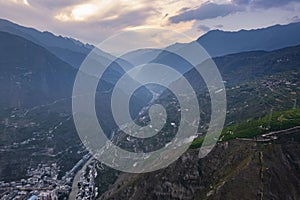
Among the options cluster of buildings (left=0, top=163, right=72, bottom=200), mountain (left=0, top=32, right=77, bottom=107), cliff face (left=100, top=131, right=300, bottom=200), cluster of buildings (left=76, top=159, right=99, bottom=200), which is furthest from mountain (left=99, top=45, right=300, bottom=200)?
mountain (left=0, top=32, right=77, bottom=107)

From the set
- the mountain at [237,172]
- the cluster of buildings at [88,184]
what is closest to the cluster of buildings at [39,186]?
the cluster of buildings at [88,184]

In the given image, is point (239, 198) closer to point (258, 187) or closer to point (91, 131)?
point (258, 187)

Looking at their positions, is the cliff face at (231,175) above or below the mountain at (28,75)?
below

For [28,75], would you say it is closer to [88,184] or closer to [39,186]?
[39,186]

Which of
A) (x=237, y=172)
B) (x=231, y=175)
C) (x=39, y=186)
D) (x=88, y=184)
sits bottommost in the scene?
(x=88, y=184)

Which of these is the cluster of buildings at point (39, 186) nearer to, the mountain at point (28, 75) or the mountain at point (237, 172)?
the mountain at point (237, 172)

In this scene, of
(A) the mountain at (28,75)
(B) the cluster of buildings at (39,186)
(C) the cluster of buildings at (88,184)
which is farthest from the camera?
(A) the mountain at (28,75)

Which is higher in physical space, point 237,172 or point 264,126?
point 264,126

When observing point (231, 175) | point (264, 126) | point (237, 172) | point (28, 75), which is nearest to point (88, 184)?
point (231, 175)
